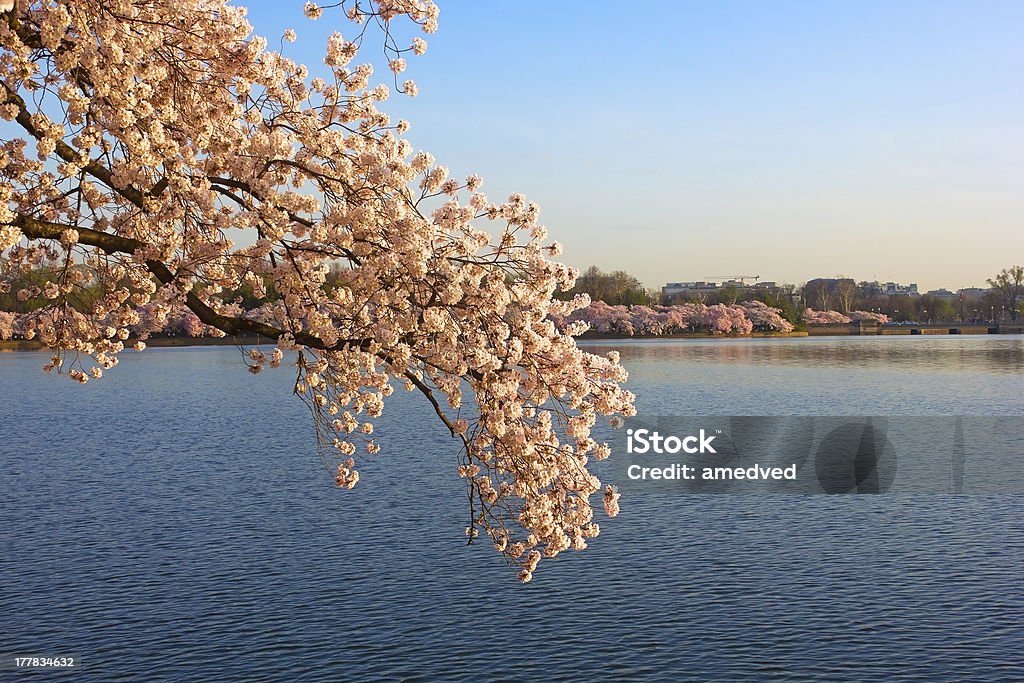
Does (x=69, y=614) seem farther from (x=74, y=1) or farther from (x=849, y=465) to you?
(x=849, y=465)

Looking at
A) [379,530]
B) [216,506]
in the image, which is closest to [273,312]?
[379,530]

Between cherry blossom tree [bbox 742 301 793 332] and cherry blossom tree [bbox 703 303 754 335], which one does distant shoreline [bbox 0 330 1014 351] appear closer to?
cherry blossom tree [bbox 703 303 754 335]

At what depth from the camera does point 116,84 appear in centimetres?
830

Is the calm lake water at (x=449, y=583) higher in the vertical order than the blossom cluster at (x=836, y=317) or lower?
lower

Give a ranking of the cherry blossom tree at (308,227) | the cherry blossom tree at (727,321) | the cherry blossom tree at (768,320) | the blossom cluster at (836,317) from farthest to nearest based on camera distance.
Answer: the blossom cluster at (836,317), the cherry blossom tree at (768,320), the cherry blossom tree at (727,321), the cherry blossom tree at (308,227)

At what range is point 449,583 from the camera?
1825 cm

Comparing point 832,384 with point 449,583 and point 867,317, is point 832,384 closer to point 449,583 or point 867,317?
point 449,583

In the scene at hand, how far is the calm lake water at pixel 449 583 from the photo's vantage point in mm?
14688

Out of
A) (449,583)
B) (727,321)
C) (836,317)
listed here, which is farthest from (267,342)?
(836,317)

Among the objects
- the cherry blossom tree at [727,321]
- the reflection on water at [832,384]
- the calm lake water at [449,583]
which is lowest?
the calm lake water at [449,583]

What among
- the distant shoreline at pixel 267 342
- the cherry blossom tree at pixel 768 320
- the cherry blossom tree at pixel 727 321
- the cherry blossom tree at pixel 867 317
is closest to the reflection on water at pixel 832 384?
the distant shoreline at pixel 267 342

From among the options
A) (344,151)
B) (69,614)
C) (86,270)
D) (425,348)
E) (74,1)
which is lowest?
(69,614)

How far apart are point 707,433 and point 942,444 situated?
8.44m

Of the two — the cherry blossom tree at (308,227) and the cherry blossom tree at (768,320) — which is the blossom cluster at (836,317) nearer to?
the cherry blossom tree at (768,320)
